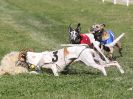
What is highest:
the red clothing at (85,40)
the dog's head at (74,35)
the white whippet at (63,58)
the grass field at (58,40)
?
the dog's head at (74,35)

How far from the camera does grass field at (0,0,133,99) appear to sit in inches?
413

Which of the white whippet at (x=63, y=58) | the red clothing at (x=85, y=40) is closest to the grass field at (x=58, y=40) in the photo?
the white whippet at (x=63, y=58)

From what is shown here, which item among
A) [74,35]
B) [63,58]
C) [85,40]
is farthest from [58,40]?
[63,58]

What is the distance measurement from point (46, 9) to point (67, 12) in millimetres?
2544

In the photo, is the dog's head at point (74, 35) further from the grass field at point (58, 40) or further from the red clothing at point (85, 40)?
the grass field at point (58, 40)

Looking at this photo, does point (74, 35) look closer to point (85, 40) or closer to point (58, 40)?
point (85, 40)

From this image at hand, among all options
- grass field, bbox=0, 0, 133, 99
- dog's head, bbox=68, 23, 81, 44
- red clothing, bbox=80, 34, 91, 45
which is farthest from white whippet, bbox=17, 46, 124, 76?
red clothing, bbox=80, 34, 91, 45

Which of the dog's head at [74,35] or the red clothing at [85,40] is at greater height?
the dog's head at [74,35]

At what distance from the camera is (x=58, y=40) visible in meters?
20.6

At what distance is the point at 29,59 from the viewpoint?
41.5 feet

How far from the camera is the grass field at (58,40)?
10492 mm

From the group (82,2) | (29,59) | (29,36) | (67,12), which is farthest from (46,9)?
(29,59)

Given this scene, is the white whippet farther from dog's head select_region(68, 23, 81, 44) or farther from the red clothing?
the red clothing

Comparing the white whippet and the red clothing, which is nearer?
the white whippet
